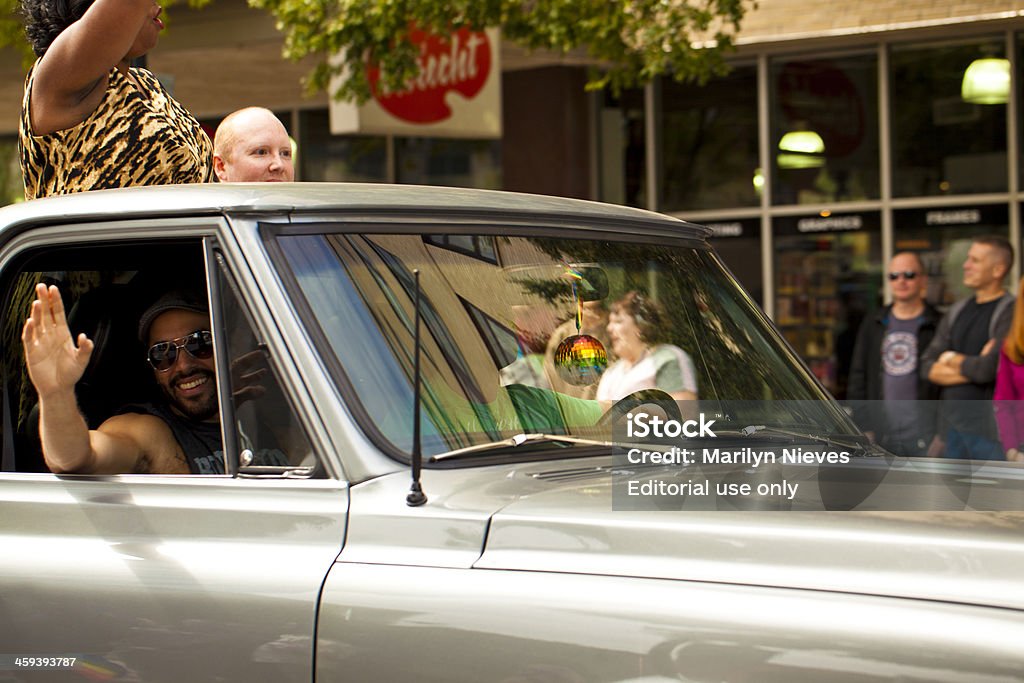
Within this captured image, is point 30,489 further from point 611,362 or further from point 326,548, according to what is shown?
point 611,362

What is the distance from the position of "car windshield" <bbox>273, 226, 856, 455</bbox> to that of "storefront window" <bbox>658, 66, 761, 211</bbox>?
10.8 meters

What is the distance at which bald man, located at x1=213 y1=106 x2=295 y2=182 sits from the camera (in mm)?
4402

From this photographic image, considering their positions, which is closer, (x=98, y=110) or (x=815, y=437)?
(x=815, y=437)

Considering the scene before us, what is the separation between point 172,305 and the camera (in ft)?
10.4

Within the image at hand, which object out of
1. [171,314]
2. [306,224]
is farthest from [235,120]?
[306,224]

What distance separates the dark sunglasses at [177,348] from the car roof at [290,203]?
34cm

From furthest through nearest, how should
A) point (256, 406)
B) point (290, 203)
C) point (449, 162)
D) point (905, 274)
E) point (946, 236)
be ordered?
1. point (449, 162)
2. point (946, 236)
3. point (905, 274)
4. point (290, 203)
5. point (256, 406)

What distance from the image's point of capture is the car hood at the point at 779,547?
2061 mm

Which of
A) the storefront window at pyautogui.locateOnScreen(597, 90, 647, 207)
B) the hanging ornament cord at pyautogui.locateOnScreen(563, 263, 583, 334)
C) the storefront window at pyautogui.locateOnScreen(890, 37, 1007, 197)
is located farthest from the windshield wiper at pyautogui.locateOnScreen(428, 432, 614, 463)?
the storefront window at pyautogui.locateOnScreen(597, 90, 647, 207)

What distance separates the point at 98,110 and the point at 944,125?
10.6m

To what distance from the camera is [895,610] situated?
2.01 m

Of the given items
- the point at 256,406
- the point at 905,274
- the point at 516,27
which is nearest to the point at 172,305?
the point at 256,406

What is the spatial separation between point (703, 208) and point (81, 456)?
1173 centimetres

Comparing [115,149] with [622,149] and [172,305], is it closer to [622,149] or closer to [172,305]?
[172,305]
